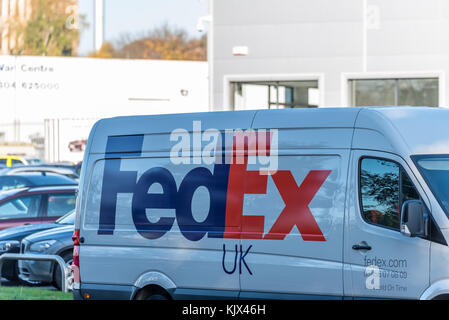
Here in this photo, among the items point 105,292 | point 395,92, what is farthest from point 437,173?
point 395,92

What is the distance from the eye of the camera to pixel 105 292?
9391 mm

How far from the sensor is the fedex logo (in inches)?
328

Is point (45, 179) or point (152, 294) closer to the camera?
point (152, 294)

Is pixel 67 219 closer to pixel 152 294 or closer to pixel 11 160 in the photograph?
pixel 152 294

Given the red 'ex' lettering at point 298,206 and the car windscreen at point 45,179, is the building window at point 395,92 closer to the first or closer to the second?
the car windscreen at point 45,179

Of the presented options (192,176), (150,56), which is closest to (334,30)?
(192,176)

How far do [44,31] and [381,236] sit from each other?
79388 mm

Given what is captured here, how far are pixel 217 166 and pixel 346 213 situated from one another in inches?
60.4

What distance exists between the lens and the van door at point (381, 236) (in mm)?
7605

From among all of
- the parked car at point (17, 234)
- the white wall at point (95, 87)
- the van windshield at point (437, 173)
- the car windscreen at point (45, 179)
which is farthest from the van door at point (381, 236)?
the white wall at point (95, 87)

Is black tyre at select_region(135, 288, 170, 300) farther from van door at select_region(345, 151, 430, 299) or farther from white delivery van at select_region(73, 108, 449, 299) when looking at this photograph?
van door at select_region(345, 151, 430, 299)

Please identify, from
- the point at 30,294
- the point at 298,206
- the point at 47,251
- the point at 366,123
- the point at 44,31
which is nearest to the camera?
the point at 366,123

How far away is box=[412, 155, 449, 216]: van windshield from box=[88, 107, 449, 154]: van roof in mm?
84
